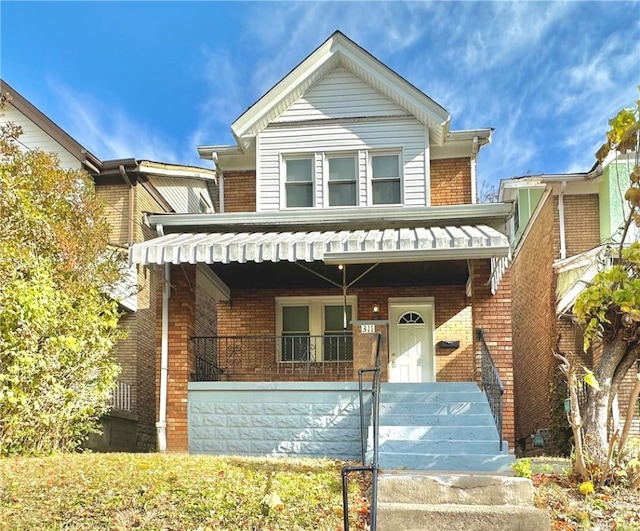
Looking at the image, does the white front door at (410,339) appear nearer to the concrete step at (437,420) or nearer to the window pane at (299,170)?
the window pane at (299,170)

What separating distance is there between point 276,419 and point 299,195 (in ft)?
18.0

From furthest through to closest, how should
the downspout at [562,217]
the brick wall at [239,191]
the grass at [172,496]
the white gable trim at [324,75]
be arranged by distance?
1. the downspout at [562,217]
2. the brick wall at [239,191]
3. the white gable trim at [324,75]
4. the grass at [172,496]

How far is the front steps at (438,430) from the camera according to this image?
8367 mm

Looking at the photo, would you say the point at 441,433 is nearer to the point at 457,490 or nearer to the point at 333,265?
the point at 457,490

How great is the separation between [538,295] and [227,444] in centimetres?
993

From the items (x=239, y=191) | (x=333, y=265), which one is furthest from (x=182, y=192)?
(x=333, y=265)

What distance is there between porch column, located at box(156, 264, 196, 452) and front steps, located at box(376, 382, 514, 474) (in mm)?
3364

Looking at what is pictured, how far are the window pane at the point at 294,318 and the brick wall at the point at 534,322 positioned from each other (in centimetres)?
568

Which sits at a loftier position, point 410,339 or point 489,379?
point 410,339

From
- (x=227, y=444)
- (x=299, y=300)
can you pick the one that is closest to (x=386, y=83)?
(x=299, y=300)

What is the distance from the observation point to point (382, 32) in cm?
1476

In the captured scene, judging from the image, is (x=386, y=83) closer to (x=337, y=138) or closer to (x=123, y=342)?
(x=337, y=138)

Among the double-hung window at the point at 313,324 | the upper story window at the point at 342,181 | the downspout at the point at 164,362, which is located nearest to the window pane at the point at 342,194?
the upper story window at the point at 342,181

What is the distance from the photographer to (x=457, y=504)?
614 centimetres
